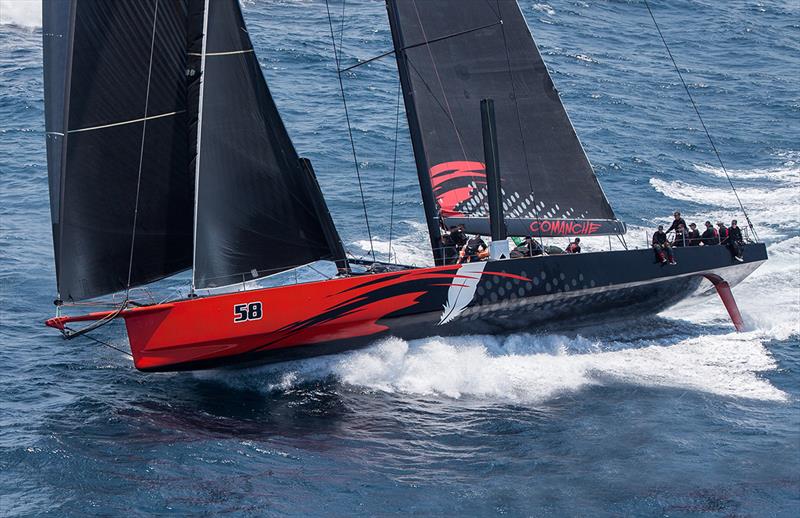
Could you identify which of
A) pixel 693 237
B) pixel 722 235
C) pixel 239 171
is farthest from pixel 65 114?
pixel 722 235

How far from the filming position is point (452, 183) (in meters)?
23.7

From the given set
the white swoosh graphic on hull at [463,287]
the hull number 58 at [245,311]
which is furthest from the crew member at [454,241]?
the hull number 58 at [245,311]

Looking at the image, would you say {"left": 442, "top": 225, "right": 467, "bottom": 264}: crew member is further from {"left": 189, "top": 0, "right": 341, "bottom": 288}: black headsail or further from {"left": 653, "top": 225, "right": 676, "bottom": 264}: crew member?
{"left": 653, "top": 225, "right": 676, "bottom": 264}: crew member

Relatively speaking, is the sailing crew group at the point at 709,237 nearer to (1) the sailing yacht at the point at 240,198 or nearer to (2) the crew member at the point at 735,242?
(2) the crew member at the point at 735,242

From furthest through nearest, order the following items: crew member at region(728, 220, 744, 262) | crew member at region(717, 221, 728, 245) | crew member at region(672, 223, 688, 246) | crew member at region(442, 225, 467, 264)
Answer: crew member at region(717, 221, 728, 245)
crew member at region(728, 220, 744, 262)
crew member at region(672, 223, 688, 246)
crew member at region(442, 225, 467, 264)

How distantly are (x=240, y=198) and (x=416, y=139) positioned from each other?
15.2 ft

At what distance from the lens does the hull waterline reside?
20328mm

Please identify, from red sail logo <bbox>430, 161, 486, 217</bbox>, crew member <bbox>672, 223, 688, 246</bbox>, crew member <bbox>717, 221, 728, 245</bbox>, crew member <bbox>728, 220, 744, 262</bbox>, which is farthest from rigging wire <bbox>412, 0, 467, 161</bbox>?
crew member <bbox>728, 220, 744, 262</bbox>

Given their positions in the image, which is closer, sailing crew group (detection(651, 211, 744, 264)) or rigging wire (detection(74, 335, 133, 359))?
rigging wire (detection(74, 335, 133, 359))

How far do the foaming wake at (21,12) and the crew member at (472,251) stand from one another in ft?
104

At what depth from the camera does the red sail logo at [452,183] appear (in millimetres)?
23641

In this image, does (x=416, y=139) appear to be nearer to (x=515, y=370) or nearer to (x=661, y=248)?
(x=515, y=370)

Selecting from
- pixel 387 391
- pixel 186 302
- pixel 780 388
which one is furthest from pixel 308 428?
pixel 780 388

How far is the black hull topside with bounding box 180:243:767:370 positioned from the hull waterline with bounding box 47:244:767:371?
0.08 feet
